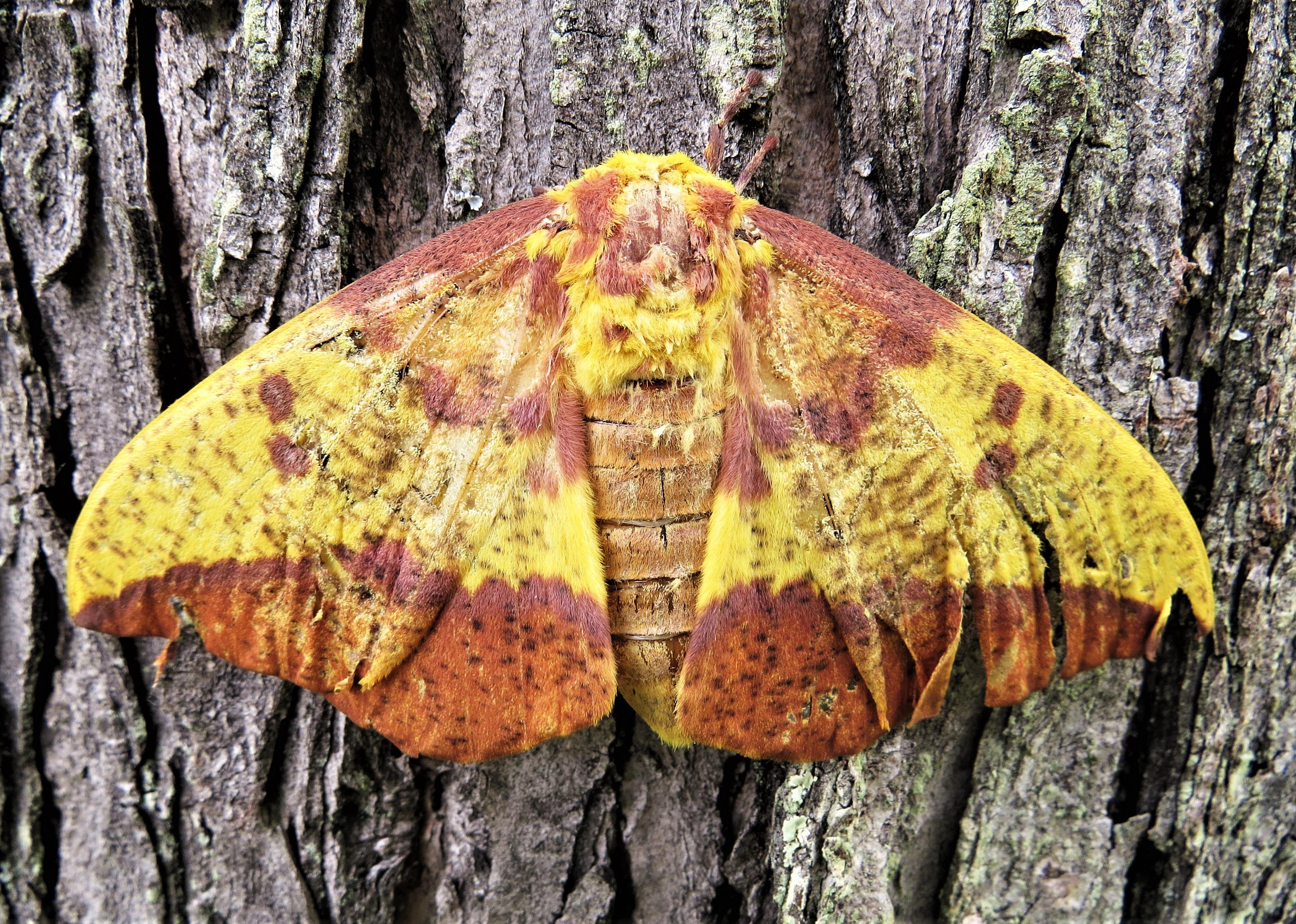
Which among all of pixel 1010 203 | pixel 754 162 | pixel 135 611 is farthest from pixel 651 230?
pixel 135 611

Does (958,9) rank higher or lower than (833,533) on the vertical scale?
higher

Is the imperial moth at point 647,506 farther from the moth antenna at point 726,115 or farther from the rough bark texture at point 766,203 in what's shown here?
the rough bark texture at point 766,203

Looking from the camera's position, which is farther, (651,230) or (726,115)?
(726,115)

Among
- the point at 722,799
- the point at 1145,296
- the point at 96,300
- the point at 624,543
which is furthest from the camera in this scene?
the point at 722,799

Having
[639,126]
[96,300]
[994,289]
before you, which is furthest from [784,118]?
[96,300]

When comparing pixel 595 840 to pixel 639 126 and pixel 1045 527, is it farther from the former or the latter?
pixel 639 126

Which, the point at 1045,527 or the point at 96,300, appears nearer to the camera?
the point at 1045,527

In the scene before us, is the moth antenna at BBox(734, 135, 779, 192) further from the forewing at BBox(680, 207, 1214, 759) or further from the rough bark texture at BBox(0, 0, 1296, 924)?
the forewing at BBox(680, 207, 1214, 759)

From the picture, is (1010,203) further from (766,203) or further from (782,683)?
(782,683)
